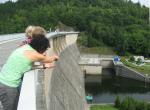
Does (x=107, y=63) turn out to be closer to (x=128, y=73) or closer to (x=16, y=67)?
(x=128, y=73)

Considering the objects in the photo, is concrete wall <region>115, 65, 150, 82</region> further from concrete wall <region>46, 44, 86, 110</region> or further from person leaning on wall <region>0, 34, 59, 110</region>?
person leaning on wall <region>0, 34, 59, 110</region>

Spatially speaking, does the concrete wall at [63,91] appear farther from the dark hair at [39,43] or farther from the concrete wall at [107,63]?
the concrete wall at [107,63]

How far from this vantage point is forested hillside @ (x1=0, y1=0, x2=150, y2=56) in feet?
246

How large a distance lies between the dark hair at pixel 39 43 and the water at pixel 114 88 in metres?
33.6

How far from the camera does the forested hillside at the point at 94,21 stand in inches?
2946

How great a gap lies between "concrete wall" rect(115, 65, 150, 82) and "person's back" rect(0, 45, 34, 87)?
47.1m

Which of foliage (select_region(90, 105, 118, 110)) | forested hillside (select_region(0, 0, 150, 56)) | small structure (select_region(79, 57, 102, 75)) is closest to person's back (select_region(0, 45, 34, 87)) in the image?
foliage (select_region(90, 105, 118, 110))

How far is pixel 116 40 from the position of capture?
254 feet

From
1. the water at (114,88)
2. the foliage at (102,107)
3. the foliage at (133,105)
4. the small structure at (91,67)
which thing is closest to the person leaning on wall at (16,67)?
the foliage at (133,105)

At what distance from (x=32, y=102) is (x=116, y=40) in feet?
244

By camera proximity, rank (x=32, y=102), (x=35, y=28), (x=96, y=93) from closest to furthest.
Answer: (x=32, y=102)
(x=35, y=28)
(x=96, y=93)

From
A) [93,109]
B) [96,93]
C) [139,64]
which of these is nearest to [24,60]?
[93,109]

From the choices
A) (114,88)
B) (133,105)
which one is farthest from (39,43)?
(114,88)

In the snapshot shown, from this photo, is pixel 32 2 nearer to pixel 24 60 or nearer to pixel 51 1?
pixel 51 1
